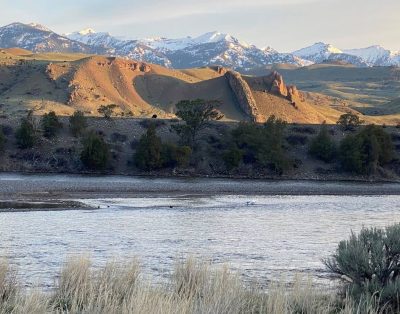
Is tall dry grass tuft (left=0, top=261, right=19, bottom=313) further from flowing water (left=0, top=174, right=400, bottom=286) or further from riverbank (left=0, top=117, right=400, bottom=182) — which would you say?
riverbank (left=0, top=117, right=400, bottom=182)

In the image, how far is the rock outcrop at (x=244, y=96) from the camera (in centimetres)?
14332

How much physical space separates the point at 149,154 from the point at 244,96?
79.1m

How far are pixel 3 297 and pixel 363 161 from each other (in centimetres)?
7007

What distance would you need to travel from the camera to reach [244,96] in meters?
150

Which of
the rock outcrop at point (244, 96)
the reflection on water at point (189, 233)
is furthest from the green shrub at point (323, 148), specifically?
the rock outcrop at point (244, 96)

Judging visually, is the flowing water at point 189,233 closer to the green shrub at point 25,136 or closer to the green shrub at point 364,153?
the green shrub at point 364,153

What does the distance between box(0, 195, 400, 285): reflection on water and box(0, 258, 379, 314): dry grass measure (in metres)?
2.32

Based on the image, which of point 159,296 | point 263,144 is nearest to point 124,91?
point 263,144

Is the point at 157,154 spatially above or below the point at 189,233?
above

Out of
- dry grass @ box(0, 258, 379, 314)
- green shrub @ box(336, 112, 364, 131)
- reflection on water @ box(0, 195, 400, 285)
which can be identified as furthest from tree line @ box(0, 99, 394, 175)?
dry grass @ box(0, 258, 379, 314)

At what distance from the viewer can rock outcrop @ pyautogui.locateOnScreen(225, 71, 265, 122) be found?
143m

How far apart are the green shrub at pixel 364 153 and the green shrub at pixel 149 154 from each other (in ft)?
73.7

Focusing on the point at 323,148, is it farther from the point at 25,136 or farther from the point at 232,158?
the point at 25,136

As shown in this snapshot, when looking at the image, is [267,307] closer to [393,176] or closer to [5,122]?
[393,176]
